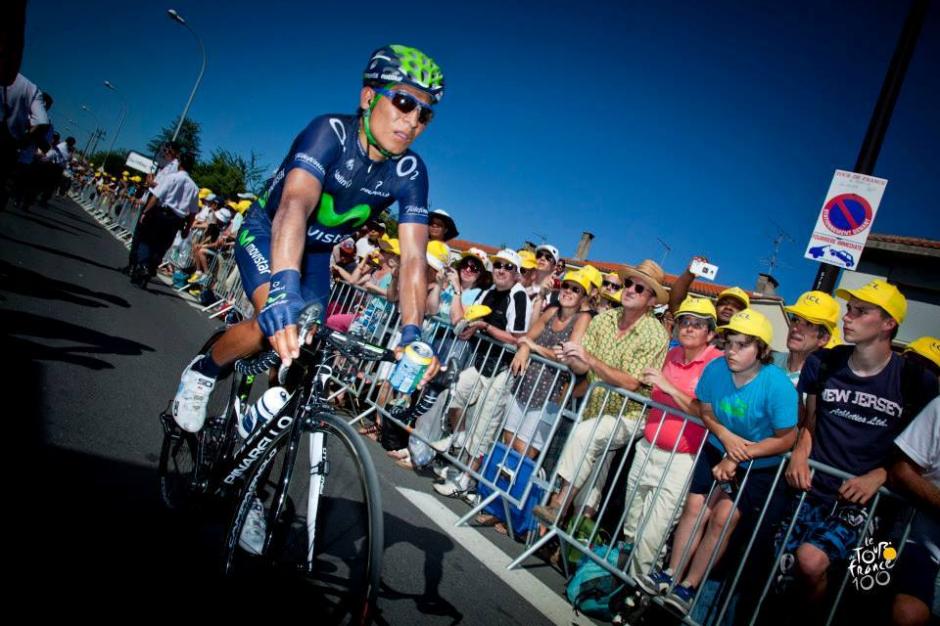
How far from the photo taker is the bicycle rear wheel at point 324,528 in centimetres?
182

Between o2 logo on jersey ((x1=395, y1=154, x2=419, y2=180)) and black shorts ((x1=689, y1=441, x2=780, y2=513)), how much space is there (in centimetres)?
294

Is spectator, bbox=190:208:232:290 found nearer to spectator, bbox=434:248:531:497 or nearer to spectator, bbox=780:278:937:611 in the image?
spectator, bbox=434:248:531:497

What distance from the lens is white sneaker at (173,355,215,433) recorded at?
2604mm

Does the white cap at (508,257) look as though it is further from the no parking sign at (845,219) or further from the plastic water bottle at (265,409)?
the plastic water bottle at (265,409)

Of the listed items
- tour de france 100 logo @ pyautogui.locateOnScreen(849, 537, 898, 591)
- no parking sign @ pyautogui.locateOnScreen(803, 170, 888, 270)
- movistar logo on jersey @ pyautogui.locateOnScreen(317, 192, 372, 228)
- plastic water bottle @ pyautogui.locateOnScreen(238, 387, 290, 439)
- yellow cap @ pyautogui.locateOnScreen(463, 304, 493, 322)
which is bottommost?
plastic water bottle @ pyautogui.locateOnScreen(238, 387, 290, 439)

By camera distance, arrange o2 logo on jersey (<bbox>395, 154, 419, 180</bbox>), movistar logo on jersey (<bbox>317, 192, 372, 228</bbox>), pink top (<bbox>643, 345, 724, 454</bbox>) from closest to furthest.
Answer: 1. movistar logo on jersey (<bbox>317, 192, 372, 228</bbox>)
2. o2 logo on jersey (<bbox>395, 154, 419, 180</bbox>)
3. pink top (<bbox>643, 345, 724, 454</bbox>)

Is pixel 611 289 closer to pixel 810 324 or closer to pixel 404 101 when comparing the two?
pixel 810 324

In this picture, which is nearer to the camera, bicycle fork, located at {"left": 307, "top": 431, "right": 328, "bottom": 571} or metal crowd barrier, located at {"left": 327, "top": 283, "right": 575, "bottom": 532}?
bicycle fork, located at {"left": 307, "top": 431, "right": 328, "bottom": 571}

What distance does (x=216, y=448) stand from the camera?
103 inches

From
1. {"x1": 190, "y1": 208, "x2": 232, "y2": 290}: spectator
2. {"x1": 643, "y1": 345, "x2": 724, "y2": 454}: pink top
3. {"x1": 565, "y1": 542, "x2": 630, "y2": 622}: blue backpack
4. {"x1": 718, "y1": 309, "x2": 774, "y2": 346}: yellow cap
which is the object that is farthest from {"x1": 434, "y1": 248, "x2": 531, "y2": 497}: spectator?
{"x1": 190, "y1": 208, "x2": 232, "y2": 290}: spectator

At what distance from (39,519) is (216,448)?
2.39ft

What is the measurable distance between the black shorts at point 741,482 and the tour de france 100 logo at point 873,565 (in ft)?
2.39

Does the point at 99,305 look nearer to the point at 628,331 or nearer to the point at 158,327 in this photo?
the point at 158,327

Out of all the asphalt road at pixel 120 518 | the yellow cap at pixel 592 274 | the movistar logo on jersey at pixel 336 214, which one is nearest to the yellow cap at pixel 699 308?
the yellow cap at pixel 592 274
